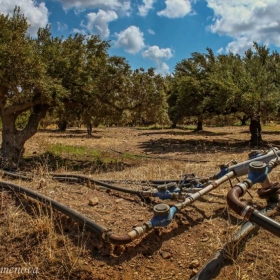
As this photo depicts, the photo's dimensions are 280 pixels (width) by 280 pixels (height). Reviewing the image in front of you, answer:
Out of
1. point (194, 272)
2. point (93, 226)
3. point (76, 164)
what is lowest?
point (76, 164)

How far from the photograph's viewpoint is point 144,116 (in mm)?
13969

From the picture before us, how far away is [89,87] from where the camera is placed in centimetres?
1205

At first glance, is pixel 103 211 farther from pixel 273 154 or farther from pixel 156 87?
pixel 156 87

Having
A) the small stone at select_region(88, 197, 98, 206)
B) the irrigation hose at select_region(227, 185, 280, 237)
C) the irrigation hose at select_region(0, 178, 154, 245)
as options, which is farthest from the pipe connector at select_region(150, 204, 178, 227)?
the small stone at select_region(88, 197, 98, 206)

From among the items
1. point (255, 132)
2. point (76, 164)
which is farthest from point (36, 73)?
point (255, 132)

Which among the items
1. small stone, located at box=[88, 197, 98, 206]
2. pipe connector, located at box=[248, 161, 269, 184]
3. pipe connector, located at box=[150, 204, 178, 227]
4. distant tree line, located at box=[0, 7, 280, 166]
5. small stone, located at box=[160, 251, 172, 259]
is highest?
distant tree line, located at box=[0, 7, 280, 166]

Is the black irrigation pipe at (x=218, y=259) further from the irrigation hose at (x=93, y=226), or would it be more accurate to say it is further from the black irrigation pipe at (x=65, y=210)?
the black irrigation pipe at (x=65, y=210)

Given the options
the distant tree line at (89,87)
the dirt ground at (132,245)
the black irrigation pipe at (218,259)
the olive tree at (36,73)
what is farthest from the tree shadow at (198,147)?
the black irrigation pipe at (218,259)

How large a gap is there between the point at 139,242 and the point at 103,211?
1.02 m

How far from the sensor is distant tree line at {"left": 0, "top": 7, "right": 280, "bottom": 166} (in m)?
10.1

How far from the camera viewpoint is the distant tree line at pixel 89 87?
10.1 meters

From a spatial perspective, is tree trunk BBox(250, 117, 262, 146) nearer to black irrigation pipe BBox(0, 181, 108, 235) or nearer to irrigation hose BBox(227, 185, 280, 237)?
black irrigation pipe BBox(0, 181, 108, 235)

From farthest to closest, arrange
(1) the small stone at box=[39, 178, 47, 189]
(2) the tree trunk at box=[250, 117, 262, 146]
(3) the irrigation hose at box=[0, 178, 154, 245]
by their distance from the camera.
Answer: (2) the tree trunk at box=[250, 117, 262, 146], (1) the small stone at box=[39, 178, 47, 189], (3) the irrigation hose at box=[0, 178, 154, 245]

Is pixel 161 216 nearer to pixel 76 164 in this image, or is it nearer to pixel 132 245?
pixel 132 245
